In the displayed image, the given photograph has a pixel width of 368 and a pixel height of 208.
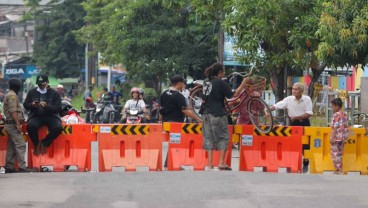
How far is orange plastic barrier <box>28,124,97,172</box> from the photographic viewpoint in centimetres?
1853

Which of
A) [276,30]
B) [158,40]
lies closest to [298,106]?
[276,30]

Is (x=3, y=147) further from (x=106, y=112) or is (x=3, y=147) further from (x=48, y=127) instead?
(x=106, y=112)

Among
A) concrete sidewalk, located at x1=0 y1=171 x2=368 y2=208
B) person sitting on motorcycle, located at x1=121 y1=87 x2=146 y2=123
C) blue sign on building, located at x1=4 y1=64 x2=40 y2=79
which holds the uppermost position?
blue sign on building, located at x1=4 y1=64 x2=40 y2=79

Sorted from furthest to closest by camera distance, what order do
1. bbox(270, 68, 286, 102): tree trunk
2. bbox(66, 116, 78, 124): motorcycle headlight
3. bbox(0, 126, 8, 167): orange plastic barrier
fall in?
bbox(270, 68, 286, 102): tree trunk
bbox(66, 116, 78, 124): motorcycle headlight
bbox(0, 126, 8, 167): orange plastic barrier

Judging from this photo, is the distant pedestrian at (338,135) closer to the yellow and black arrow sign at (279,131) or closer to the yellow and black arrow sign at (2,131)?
the yellow and black arrow sign at (279,131)

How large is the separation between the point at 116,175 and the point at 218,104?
218 cm

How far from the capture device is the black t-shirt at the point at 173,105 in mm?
18750

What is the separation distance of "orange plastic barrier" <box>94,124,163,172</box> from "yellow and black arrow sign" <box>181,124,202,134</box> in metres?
0.43

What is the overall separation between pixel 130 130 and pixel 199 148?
1268mm

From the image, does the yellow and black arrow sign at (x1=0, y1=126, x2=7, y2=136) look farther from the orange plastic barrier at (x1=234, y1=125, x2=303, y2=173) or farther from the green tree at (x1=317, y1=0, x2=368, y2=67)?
the green tree at (x1=317, y1=0, x2=368, y2=67)

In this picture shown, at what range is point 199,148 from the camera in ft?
60.4

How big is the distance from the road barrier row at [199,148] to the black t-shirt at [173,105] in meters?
0.52

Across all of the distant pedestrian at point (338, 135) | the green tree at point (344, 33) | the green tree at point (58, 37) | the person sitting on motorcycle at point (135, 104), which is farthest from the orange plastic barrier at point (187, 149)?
the green tree at point (58, 37)

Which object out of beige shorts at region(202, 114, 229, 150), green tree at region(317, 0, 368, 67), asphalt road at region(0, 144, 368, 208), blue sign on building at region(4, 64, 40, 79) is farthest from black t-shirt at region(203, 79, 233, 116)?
blue sign on building at region(4, 64, 40, 79)
